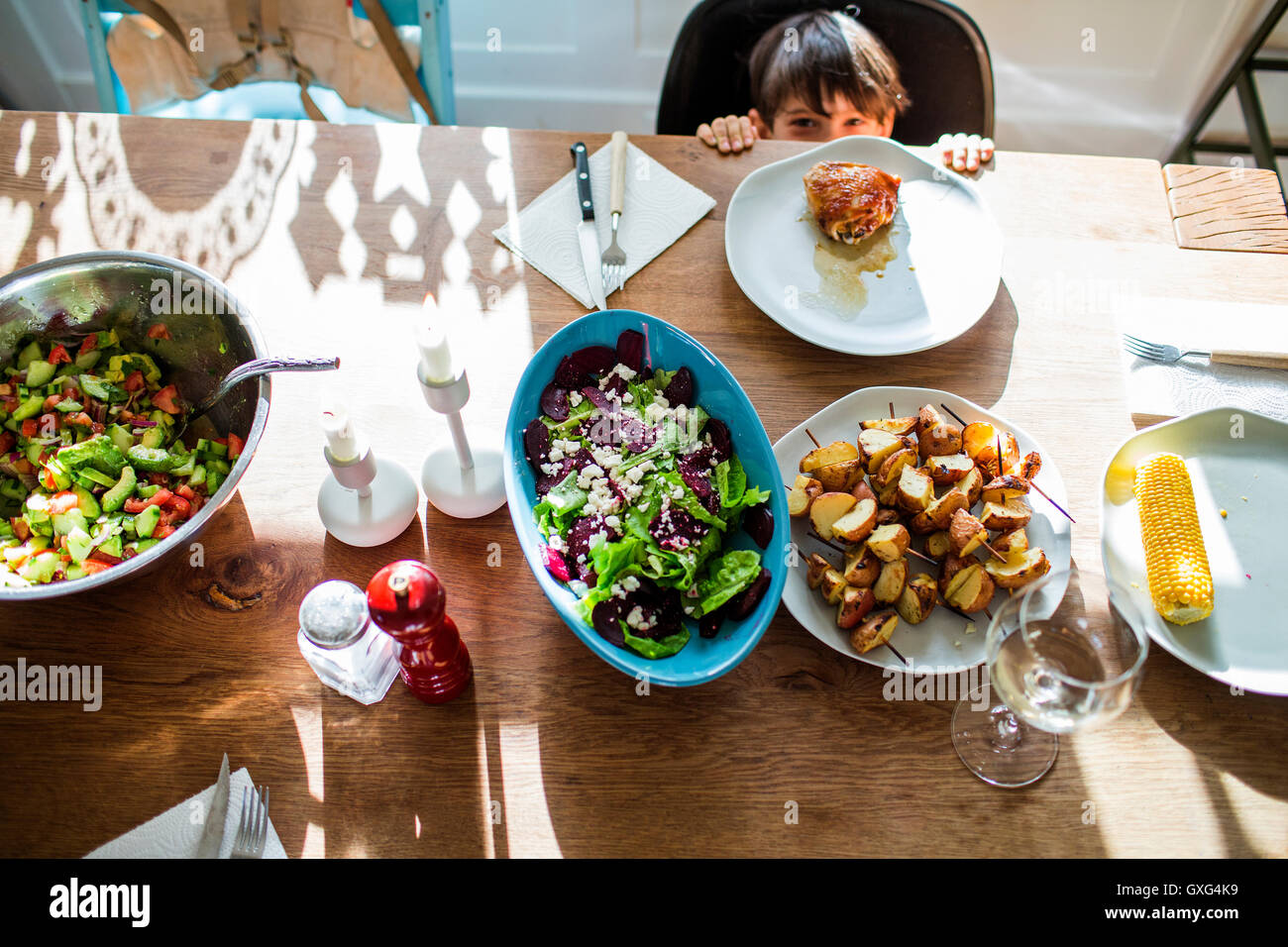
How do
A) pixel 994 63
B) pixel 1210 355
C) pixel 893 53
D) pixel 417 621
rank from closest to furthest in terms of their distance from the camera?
pixel 417 621
pixel 1210 355
pixel 893 53
pixel 994 63

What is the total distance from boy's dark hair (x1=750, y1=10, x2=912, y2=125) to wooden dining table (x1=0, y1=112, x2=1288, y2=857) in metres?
0.60

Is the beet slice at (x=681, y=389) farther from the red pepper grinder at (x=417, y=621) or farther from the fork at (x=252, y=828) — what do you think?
the fork at (x=252, y=828)

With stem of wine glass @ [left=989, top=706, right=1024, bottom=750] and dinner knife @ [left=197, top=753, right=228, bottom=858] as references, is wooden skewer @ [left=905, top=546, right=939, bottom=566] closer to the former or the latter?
stem of wine glass @ [left=989, top=706, right=1024, bottom=750]

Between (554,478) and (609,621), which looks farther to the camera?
(554,478)

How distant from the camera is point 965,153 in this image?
66.8 inches

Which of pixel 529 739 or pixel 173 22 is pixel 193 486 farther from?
pixel 173 22

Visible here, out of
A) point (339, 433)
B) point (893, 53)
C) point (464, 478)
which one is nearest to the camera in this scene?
point (339, 433)

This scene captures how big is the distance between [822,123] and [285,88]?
55.1 inches

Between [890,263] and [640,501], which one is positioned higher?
[890,263]

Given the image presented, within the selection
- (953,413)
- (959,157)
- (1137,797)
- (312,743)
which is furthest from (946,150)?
(312,743)

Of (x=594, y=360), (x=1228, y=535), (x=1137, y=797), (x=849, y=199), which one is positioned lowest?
(x=1137, y=797)

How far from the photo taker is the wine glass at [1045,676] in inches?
37.2

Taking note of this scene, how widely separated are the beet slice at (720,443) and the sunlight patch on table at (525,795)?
470mm

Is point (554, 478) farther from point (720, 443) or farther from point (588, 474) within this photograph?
point (720, 443)
